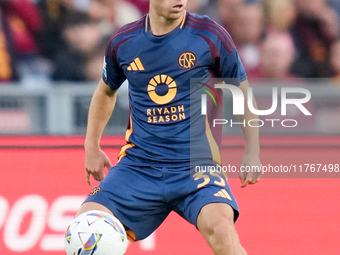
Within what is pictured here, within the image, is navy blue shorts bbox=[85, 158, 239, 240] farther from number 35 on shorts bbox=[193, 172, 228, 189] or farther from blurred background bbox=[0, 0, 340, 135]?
blurred background bbox=[0, 0, 340, 135]

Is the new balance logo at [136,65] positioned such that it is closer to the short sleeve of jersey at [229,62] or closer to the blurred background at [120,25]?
the short sleeve of jersey at [229,62]

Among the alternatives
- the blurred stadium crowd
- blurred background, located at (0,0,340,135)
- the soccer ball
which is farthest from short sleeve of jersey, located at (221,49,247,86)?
the blurred stadium crowd

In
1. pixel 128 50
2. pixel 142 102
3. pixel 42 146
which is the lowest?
pixel 42 146

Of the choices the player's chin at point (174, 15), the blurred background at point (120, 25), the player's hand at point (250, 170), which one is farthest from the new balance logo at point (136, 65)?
the blurred background at point (120, 25)

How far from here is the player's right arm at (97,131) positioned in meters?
3.76

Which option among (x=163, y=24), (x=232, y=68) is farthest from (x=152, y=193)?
(x=163, y=24)

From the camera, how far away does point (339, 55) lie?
6.38 metres

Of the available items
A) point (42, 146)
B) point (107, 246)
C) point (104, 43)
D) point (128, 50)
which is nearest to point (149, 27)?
point (128, 50)

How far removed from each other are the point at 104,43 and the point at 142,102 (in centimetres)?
275

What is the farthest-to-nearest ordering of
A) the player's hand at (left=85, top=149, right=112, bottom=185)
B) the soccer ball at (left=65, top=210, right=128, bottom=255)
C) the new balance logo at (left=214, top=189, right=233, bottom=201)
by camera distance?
the player's hand at (left=85, top=149, right=112, bottom=185), the new balance logo at (left=214, top=189, right=233, bottom=201), the soccer ball at (left=65, top=210, right=128, bottom=255)

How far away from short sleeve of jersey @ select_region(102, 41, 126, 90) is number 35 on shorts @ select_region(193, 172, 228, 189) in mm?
845

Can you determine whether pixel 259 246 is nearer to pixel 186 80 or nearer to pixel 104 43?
pixel 186 80

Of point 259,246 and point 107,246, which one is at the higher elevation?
point 107,246

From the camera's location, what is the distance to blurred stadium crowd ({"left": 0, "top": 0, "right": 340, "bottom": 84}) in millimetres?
6094
